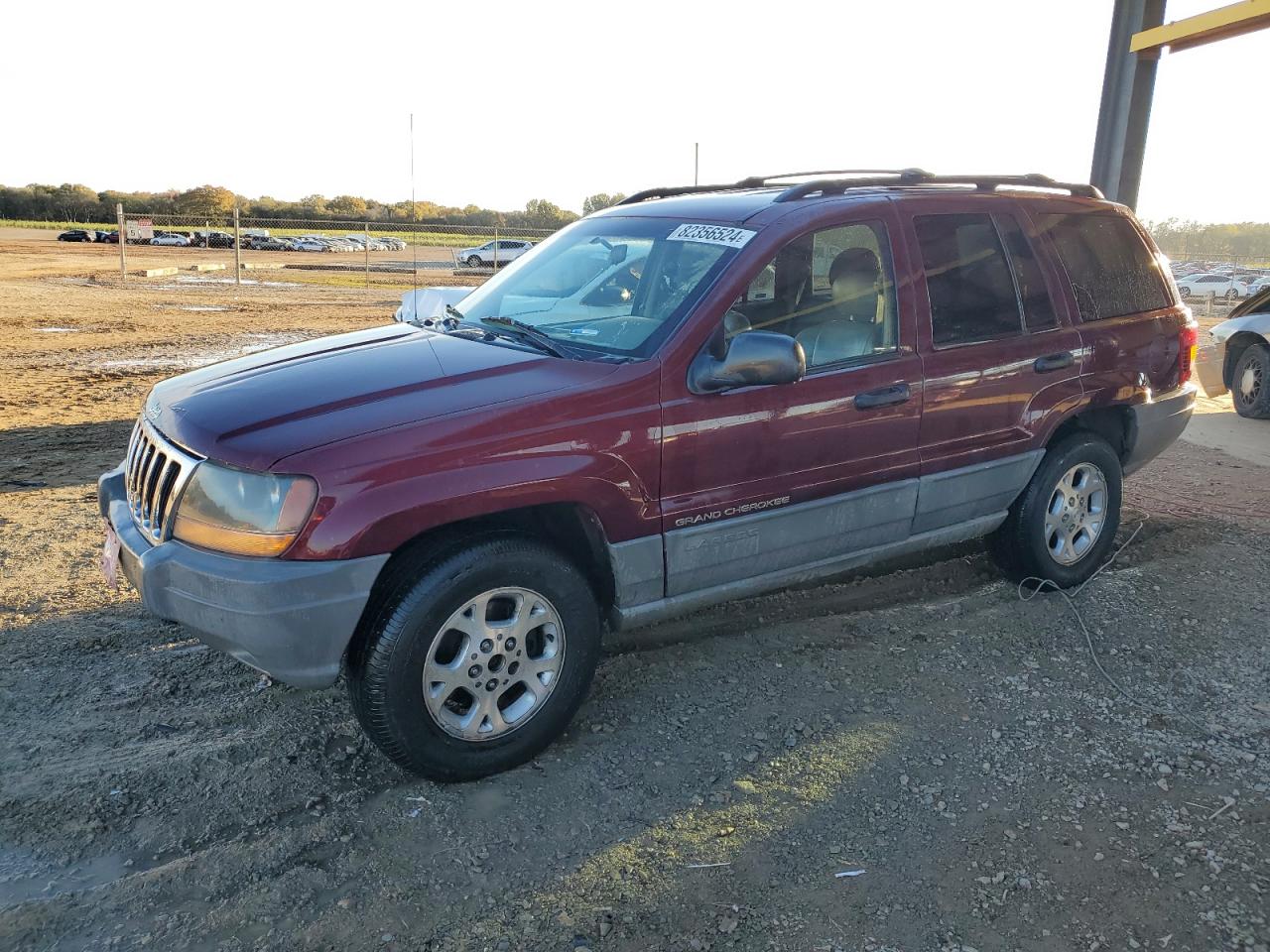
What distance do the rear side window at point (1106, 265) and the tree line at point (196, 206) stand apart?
173 feet

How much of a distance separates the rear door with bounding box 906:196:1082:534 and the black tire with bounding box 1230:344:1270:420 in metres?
6.48

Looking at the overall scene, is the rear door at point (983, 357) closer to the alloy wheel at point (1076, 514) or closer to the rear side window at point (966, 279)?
the rear side window at point (966, 279)

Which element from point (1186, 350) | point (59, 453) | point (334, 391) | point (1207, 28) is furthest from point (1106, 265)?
point (59, 453)

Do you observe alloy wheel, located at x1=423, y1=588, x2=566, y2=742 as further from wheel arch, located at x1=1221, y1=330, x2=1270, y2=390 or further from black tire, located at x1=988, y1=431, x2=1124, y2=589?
wheel arch, located at x1=1221, y1=330, x2=1270, y2=390

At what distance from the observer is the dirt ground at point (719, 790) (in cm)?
274

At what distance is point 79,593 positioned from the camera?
473cm

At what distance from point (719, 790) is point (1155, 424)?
136 inches

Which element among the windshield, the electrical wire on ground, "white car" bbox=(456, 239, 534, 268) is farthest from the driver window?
"white car" bbox=(456, 239, 534, 268)

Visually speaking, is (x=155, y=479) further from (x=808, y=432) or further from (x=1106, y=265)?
(x=1106, y=265)

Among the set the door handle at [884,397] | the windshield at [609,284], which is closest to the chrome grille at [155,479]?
the windshield at [609,284]

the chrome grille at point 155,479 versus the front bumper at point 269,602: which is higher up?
the chrome grille at point 155,479

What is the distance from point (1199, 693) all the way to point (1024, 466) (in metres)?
1.24

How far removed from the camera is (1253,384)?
9992 mm

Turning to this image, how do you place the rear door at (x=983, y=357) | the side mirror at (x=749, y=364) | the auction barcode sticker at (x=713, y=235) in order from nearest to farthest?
the side mirror at (x=749, y=364) < the auction barcode sticker at (x=713, y=235) < the rear door at (x=983, y=357)
